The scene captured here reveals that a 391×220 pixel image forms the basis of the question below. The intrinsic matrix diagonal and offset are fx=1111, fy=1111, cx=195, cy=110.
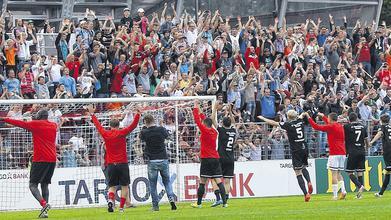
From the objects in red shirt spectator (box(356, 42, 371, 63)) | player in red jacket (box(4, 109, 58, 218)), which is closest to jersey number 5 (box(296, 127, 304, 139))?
player in red jacket (box(4, 109, 58, 218))

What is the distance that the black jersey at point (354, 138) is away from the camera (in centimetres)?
3044

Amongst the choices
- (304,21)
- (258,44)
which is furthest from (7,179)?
(304,21)

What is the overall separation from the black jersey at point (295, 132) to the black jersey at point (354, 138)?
1.68 metres

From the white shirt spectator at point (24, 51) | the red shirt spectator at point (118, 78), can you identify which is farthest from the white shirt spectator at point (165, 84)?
the white shirt spectator at point (24, 51)

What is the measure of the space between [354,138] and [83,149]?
746 cm

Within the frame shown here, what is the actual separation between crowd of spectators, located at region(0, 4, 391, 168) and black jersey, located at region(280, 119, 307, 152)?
3766 millimetres

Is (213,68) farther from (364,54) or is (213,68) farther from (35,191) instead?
(35,191)

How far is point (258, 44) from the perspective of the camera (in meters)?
40.2

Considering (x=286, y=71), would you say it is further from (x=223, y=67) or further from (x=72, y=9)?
Answer: (x=72, y=9)

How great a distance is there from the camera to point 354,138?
30.5 metres

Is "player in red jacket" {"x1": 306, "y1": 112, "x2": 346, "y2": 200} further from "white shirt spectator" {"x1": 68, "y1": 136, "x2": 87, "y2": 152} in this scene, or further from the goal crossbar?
"white shirt spectator" {"x1": 68, "y1": 136, "x2": 87, "y2": 152}

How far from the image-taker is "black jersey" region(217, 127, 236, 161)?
27.7 meters

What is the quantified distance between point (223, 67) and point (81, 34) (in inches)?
207

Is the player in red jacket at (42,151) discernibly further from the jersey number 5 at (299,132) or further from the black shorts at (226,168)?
the jersey number 5 at (299,132)
